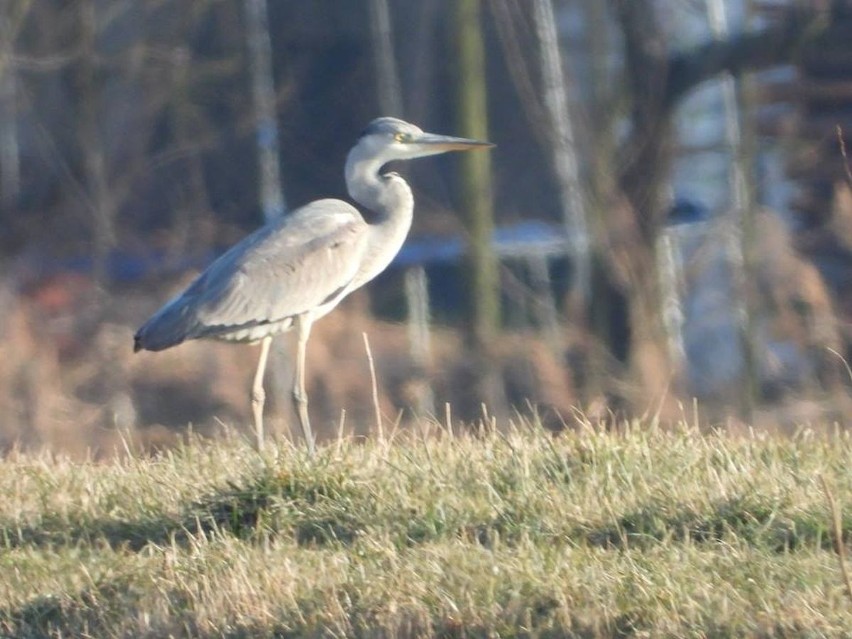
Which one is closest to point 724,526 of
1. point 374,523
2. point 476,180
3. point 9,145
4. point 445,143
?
point 374,523

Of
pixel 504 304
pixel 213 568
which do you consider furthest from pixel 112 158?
pixel 213 568

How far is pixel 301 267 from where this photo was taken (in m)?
7.34

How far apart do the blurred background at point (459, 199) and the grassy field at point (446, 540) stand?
645cm

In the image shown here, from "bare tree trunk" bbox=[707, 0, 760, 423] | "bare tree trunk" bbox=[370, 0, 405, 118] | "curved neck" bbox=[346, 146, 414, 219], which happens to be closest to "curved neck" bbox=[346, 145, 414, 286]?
"curved neck" bbox=[346, 146, 414, 219]

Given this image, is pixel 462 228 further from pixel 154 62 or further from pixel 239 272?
pixel 239 272

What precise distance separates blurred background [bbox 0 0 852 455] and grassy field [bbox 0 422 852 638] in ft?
21.2

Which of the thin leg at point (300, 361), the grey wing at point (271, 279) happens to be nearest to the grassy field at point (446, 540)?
the grey wing at point (271, 279)

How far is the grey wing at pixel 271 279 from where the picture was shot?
7.14 m

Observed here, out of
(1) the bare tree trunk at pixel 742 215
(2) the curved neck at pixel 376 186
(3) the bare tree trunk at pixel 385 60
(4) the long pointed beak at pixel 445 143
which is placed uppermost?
(3) the bare tree trunk at pixel 385 60

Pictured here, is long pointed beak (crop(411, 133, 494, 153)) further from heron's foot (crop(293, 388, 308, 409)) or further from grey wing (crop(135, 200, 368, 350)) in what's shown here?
heron's foot (crop(293, 388, 308, 409))

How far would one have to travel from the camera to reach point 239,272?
7.27 metres

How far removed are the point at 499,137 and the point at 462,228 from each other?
1.50 meters

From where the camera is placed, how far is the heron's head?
25.6ft

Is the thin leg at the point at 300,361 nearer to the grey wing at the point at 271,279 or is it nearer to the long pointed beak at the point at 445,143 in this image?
the grey wing at the point at 271,279
